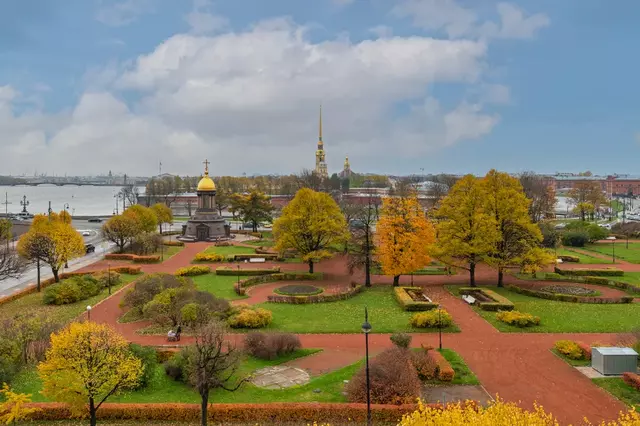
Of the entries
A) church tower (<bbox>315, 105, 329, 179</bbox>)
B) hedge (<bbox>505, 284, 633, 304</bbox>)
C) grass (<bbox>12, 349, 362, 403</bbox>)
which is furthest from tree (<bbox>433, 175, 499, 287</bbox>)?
church tower (<bbox>315, 105, 329, 179</bbox>)

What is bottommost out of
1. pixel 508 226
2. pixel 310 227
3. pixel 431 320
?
pixel 431 320

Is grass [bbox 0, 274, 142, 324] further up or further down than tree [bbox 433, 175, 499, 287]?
further down

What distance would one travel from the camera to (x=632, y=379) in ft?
60.2

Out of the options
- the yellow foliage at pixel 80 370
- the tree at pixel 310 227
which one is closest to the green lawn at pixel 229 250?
the tree at pixel 310 227

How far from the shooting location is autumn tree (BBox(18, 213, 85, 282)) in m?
35.8

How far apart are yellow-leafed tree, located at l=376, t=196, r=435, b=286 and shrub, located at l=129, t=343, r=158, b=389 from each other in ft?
63.4

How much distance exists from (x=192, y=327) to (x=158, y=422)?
9555 millimetres

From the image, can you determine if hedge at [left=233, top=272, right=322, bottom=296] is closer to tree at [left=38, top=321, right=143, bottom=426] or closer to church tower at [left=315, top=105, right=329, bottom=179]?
tree at [left=38, top=321, right=143, bottom=426]

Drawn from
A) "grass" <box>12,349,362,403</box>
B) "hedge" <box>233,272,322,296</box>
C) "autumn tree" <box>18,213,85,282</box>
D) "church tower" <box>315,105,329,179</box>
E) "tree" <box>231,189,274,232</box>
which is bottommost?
"grass" <box>12,349,362,403</box>

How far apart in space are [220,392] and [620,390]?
588 inches

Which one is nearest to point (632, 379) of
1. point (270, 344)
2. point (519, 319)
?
point (519, 319)

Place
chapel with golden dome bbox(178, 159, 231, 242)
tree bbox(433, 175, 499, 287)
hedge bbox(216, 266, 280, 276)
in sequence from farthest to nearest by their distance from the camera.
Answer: chapel with golden dome bbox(178, 159, 231, 242), hedge bbox(216, 266, 280, 276), tree bbox(433, 175, 499, 287)

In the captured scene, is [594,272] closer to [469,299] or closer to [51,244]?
[469,299]

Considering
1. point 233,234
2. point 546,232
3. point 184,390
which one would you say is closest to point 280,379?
point 184,390
